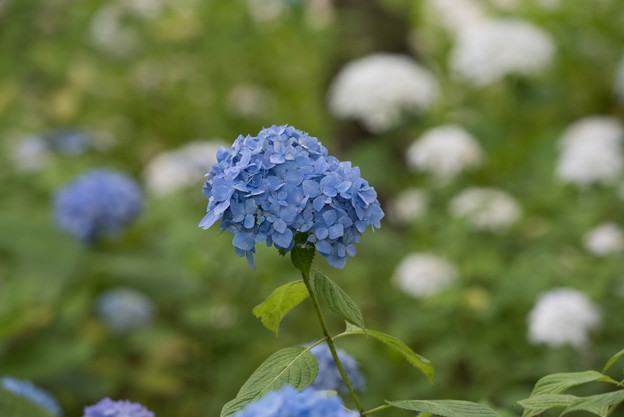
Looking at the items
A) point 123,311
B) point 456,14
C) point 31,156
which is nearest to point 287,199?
point 123,311

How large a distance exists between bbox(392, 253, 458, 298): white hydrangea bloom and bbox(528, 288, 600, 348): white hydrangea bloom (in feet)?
1.56

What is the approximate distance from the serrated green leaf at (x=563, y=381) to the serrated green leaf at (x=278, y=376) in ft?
1.05

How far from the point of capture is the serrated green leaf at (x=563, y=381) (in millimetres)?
1062

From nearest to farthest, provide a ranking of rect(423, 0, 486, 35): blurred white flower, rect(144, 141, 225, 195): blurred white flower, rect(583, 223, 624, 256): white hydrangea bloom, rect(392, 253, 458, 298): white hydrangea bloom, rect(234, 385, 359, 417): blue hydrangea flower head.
→ rect(234, 385, 359, 417): blue hydrangea flower head
rect(583, 223, 624, 256): white hydrangea bloom
rect(392, 253, 458, 298): white hydrangea bloom
rect(144, 141, 225, 195): blurred white flower
rect(423, 0, 486, 35): blurred white flower

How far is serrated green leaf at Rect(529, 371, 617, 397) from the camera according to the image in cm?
106

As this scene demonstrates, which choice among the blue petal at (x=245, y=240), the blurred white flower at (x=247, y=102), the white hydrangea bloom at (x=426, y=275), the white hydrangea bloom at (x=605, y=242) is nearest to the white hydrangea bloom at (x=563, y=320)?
the white hydrangea bloom at (x=605, y=242)

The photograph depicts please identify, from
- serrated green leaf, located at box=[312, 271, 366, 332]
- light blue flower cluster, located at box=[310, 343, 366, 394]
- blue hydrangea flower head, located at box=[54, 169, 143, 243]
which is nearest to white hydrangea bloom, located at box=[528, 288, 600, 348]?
light blue flower cluster, located at box=[310, 343, 366, 394]

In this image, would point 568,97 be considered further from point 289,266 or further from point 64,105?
point 64,105

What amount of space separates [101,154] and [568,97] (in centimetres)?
274

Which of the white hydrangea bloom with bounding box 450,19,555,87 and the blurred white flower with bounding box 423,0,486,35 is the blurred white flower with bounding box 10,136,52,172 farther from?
the blurred white flower with bounding box 423,0,486,35

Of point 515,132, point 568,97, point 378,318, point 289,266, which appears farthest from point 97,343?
point 568,97

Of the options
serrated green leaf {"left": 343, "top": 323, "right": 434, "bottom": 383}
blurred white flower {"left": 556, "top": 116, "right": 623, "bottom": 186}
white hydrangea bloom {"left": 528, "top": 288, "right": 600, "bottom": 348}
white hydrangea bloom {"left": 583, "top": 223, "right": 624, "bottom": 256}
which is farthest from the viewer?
blurred white flower {"left": 556, "top": 116, "right": 623, "bottom": 186}

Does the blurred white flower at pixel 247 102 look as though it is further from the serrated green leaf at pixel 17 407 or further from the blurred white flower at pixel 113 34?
the serrated green leaf at pixel 17 407

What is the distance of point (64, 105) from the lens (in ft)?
14.9
